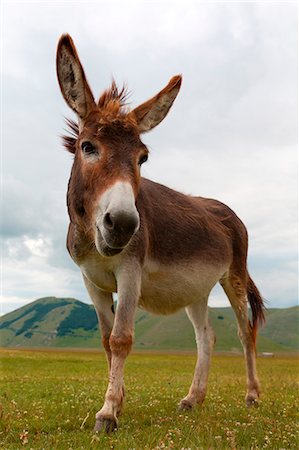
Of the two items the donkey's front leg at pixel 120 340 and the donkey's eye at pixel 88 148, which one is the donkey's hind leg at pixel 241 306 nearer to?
the donkey's front leg at pixel 120 340

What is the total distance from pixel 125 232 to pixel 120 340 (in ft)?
5.88

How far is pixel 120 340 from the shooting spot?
6.50m

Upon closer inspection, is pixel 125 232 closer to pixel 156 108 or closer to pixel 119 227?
pixel 119 227

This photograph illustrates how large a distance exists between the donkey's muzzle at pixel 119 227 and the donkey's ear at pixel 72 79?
7.24 feet

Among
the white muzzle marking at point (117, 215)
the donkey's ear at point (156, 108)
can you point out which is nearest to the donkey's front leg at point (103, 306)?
the white muzzle marking at point (117, 215)

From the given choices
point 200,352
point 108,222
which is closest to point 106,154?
point 108,222

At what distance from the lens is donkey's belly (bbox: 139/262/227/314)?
316 inches

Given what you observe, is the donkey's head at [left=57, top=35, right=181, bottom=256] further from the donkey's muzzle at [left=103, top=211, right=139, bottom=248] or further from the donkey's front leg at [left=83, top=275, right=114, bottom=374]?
the donkey's front leg at [left=83, top=275, right=114, bottom=374]

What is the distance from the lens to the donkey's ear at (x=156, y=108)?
7.28 m

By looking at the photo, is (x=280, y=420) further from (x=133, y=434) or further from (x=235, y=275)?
(x=235, y=275)

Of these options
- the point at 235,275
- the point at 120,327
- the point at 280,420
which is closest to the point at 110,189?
the point at 120,327

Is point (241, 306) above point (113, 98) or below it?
below

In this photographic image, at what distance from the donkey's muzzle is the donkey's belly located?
190 cm

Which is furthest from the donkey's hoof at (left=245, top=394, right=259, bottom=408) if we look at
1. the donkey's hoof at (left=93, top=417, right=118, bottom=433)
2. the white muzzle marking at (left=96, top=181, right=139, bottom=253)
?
the white muzzle marking at (left=96, top=181, right=139, bottom=253)
